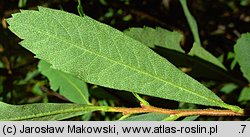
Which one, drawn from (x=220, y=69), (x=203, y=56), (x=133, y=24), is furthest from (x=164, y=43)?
(x=133, y=24)

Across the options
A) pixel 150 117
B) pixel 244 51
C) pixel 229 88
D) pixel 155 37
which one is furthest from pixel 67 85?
pixel 229 88

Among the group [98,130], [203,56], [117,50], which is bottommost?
[98,130]

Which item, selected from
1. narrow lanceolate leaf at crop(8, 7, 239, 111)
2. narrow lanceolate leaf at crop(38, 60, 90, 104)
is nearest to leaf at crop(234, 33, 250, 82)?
narrow lanceolate leaf at crop(8, 7, 239, 111)

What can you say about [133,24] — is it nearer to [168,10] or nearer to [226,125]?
[168,10]

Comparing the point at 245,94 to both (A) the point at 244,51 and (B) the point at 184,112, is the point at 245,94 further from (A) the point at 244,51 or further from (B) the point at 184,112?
(B) the point at 184,112

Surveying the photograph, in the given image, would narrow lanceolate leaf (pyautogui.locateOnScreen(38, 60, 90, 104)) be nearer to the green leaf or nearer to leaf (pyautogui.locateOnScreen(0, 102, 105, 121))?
leaf (pyautogui.locateOnScreen(0, 102, 105, 121))
